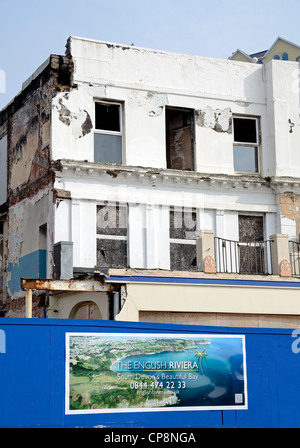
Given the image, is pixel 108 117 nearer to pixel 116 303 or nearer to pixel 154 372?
pixel 116 303

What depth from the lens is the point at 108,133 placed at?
21.6 metres

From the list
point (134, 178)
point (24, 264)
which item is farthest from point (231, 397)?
point (24, 264)

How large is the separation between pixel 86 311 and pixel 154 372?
5.39m

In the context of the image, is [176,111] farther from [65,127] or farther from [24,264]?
[24,264]

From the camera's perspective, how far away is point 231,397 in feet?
42.8

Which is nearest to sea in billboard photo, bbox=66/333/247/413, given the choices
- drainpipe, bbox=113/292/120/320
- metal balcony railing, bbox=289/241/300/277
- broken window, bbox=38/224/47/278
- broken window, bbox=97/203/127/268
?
drainpipe, bbox=113/292/120/320

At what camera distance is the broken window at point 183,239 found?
71.1ft

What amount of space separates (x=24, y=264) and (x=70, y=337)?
36.8ft

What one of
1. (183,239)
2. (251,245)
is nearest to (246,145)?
(251,245)

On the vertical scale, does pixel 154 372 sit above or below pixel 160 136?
below

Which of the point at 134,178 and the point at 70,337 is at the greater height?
the point at 134,178

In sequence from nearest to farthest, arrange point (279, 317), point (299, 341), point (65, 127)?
point (299, 341) → point (279, 317) → point (65, 127)

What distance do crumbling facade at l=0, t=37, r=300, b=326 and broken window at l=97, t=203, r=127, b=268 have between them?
0.10 ft

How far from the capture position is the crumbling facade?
20.9m
